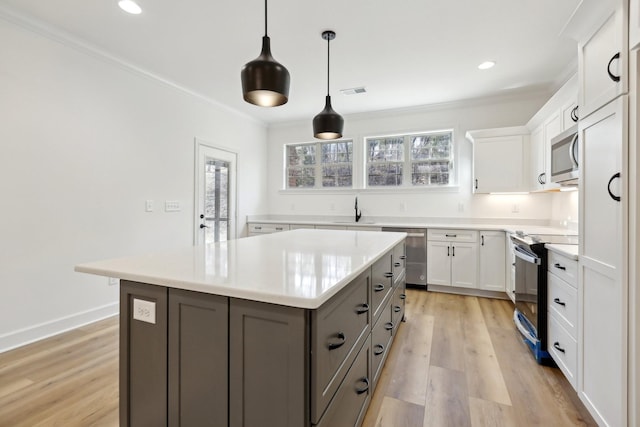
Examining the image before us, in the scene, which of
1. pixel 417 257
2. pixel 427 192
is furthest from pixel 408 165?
pixel 417 257

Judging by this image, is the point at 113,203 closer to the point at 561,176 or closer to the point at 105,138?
the point at 105,138

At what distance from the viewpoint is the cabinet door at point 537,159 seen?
341 cm

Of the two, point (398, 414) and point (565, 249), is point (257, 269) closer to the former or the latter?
point (398, 414)

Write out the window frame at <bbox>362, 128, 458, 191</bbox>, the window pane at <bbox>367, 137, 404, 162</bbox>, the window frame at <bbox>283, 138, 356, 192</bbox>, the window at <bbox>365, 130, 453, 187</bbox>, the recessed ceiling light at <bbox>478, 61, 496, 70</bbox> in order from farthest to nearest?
1. the window frame at <bbox>283, 138, 356, 192</bbox>
2. the window pane at <bbox>367, 137, 404, 162</bbox>
3. the window at <bbox>365, 130, 453, 187</bbox>
4. the window frame at <bbox>362, 128, 458, 191</bbox>
5. the recessed ceiling light at <bbox>478, 61, 496, 70</bbox>

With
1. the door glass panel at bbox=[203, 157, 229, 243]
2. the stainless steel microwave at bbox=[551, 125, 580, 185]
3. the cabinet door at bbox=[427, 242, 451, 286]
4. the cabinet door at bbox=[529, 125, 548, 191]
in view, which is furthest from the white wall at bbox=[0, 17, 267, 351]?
the cabinet door at bbox=[529, 125, 548, 191]

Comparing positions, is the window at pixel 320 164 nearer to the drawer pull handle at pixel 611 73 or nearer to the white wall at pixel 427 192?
the white wall at pixel 427 192

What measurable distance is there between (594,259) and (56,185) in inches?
157

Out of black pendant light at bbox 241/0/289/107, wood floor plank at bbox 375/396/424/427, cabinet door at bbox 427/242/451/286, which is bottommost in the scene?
wood floor plank at bbox 375/396/424/427

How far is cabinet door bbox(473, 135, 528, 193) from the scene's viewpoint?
3891 millimetres

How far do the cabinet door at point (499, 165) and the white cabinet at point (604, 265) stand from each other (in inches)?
90.0

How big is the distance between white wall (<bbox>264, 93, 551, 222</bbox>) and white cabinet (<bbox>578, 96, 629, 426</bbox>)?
272 centimetres

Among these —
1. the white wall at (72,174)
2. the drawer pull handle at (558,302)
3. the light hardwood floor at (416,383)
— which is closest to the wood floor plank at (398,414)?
the light hardwood floor at (416,383)

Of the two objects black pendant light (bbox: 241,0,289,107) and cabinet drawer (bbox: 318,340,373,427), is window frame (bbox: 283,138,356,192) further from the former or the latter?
cabinet drawer (bbox: 318,340,373,427)

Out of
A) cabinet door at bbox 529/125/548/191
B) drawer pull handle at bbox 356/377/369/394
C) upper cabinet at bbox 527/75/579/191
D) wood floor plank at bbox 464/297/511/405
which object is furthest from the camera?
cabinet door at bbox 529/125/548/191
